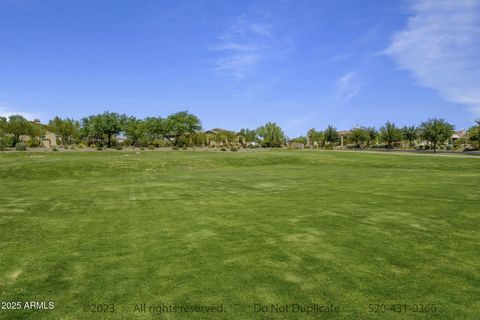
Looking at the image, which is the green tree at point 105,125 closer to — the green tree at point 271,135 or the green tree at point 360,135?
the green tree at point 271,135

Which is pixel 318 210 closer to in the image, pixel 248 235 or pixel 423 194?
pixel 248 235

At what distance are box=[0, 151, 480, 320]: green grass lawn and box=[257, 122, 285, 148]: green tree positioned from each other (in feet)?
499

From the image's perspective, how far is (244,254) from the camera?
31.2ft

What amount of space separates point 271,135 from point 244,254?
168m

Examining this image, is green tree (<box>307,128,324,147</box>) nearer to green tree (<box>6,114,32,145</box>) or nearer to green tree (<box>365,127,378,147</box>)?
green tree (<box>365,127,378,147</box>)

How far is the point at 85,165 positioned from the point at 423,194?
→ 35.8m

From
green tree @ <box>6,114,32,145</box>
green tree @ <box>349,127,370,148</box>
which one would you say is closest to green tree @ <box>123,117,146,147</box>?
green tree @ <box>6,114,32,145</box>

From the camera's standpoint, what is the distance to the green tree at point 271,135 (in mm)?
170788

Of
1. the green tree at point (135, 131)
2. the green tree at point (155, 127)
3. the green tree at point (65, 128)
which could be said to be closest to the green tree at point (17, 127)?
the green tree at point (65, 128)

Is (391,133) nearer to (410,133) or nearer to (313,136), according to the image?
(410,133)

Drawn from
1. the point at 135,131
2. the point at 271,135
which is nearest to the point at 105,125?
the point at 135,131

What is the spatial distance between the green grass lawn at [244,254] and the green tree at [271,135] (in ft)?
499

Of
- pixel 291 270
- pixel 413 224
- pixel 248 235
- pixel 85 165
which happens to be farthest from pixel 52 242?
pixel 85 165

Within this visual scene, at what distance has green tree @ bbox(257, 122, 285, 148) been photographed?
560ft
